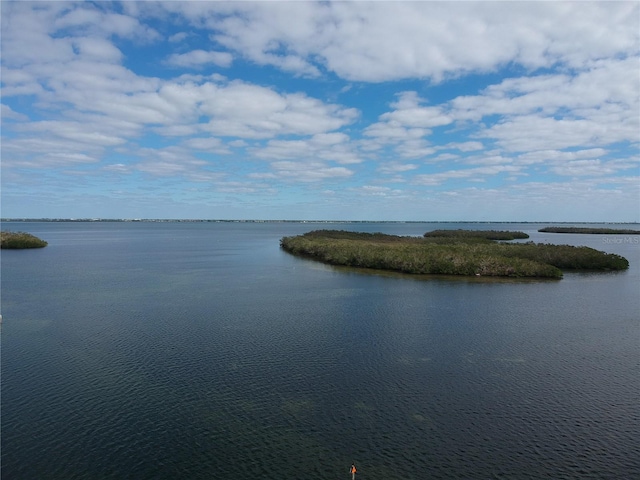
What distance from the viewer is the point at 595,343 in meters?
23.0

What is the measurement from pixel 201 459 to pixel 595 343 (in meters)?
20.7

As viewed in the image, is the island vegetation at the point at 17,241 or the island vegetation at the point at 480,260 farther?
the island vegetation at the point at 17,241

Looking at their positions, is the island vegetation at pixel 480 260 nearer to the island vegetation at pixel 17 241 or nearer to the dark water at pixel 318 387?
the dark water at pixel 318 387

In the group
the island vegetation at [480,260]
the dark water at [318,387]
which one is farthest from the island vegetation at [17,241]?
the island vegetation at [480,260]

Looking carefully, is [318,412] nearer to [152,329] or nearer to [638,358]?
[152,329]

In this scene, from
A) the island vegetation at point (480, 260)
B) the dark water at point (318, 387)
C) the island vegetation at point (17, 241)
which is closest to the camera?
the dark water at point (318, 387)

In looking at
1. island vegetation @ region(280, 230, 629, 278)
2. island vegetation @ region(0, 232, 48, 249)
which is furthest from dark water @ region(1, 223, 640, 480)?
island vegetation @ region(0, 232, 48, 249)

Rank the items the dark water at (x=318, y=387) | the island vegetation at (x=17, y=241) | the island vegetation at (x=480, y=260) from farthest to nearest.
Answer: the island vegetation at (x=17, y=241) → the island vegetation at (x=480, y=260) → the dark water at (x=318, y=387)

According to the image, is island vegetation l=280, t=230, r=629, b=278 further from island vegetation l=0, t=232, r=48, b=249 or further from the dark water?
island vegetation l=0, t=232, r=48, b=249

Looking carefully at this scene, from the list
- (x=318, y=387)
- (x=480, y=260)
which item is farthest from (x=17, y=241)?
(x=318, y=387)

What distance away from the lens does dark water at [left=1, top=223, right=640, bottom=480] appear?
12.4 metres

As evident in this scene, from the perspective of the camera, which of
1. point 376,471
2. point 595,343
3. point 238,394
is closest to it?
point 376,471

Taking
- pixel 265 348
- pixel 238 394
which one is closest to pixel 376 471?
pixel 238 394

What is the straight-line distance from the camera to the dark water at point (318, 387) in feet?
40.8
